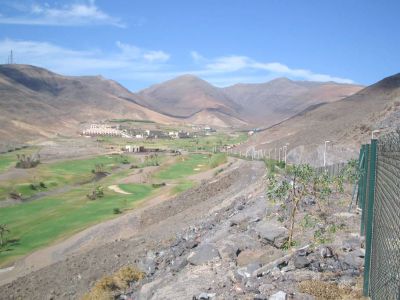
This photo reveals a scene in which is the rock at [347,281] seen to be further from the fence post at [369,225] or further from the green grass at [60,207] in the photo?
the green grass at [60,207]

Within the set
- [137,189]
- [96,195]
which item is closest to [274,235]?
[96,195]

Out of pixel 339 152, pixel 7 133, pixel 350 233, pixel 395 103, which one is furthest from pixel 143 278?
pixel 7 133

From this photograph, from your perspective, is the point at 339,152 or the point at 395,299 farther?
the point at 339,152

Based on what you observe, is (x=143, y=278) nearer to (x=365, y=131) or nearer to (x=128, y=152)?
(x=365, y=131)

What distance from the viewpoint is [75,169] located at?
85.7 metres

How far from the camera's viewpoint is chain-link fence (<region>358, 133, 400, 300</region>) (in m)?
5.57

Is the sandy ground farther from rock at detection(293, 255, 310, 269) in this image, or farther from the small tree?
rock at detection(293, 255, 310, 269)

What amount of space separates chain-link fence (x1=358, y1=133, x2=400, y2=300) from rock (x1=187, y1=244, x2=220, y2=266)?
23.6ft

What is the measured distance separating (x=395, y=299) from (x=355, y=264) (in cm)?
515

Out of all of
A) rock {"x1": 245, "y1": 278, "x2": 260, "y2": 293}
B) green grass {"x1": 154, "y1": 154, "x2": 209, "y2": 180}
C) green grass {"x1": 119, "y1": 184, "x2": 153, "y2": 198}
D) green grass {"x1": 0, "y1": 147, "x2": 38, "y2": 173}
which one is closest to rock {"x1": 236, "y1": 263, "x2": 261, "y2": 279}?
rock {"x1": 245, "y1": 278, "x2": 260, "y2": 293}

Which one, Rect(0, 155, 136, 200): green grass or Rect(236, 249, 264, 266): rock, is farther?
Rect(0, 155, 136, 200): green grass

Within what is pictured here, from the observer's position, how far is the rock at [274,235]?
46.7ft

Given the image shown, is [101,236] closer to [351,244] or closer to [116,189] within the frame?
[351,244]

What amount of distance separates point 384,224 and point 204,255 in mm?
9504
